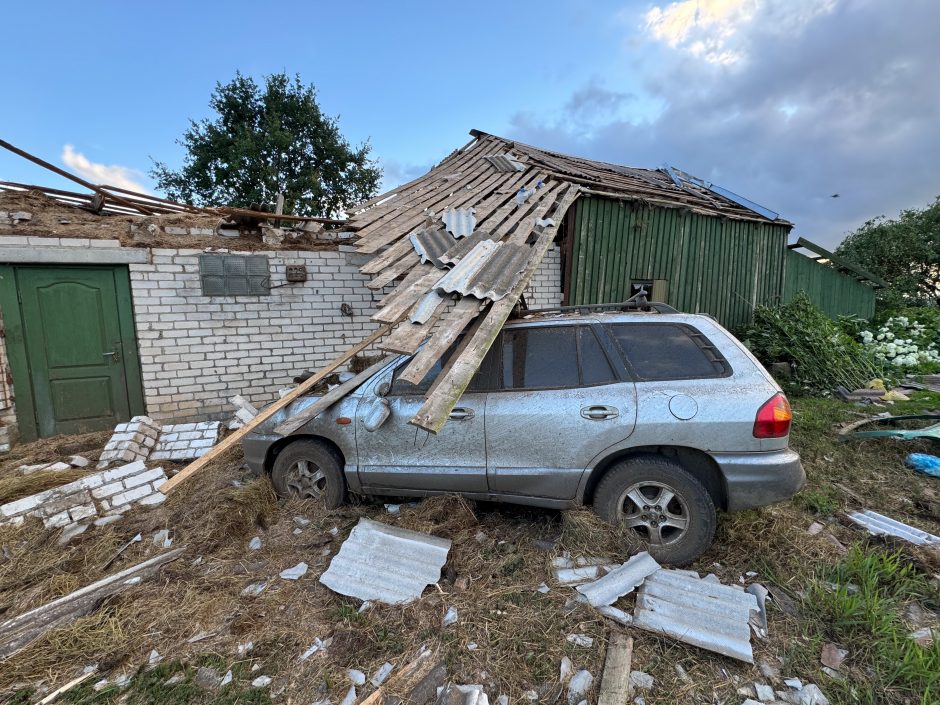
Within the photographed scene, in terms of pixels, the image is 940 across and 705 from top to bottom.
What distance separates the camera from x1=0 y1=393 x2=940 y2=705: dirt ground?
6.57 feet

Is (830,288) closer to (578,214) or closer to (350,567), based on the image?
(578,214)

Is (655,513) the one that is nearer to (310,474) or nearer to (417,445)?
(417,445)

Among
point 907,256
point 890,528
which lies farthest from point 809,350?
point 907,256

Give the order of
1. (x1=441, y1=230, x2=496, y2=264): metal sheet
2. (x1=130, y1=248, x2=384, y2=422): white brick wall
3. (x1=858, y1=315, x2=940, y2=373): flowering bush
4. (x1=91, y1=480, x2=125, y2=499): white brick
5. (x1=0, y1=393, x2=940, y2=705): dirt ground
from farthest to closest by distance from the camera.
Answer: (x1=858, y1=315, x2=940, y2=373): flowering bush, (x1=130, y1=248, x2=384, y2=422): white brick wall, (x1=441, y1=230, x2=496, y2=264): metal sheet, (x1=91, y1=480, x2=125, y2=499): white brick, (x1=0, y1=393, x2=940, y2=705): dirt ground

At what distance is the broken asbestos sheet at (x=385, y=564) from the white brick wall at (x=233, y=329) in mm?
3765

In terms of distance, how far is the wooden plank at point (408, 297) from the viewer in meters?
3.08

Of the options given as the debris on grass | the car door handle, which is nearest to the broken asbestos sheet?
the debris on grass

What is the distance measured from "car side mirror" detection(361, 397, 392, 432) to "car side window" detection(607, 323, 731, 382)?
1.69 metres

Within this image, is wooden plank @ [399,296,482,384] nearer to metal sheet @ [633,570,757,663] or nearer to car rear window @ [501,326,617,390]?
car rear window @ [501,326,617,390]

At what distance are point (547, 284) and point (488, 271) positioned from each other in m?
4.04

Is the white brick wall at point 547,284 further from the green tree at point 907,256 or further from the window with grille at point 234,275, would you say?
the green tree at point 907,256

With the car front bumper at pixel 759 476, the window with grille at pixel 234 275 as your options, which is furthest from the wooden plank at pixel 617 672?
the window with grille at pixel 234 275

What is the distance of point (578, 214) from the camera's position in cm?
747

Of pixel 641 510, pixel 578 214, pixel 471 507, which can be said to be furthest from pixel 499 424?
pixel 578 214
